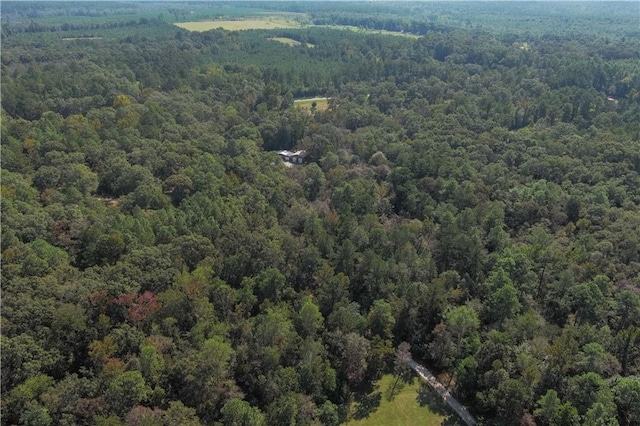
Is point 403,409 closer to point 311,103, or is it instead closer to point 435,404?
point 435,404

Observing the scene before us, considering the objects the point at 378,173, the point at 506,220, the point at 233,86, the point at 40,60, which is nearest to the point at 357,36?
the point at 233,86

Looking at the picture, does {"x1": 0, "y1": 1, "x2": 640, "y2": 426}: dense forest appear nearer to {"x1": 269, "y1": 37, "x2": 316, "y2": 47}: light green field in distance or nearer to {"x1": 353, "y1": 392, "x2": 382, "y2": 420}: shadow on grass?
{"x1": 353, "y1": 392, "x2": 382, "y2": 420}: shadow on grass

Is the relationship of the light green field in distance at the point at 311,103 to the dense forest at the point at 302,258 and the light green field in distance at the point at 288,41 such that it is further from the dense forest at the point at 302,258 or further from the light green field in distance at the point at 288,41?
the light green field in distance at the point at 288,41

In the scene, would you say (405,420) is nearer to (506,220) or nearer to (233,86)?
(506,220)

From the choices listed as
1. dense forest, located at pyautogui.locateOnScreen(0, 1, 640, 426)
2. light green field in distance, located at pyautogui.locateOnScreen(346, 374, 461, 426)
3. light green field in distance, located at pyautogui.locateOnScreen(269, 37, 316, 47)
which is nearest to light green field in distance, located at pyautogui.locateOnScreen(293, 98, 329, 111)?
dense forest, located at pyautogui.locateOnScreen(0, 1, 640, 426)

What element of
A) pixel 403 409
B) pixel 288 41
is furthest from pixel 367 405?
pixel 288 41
